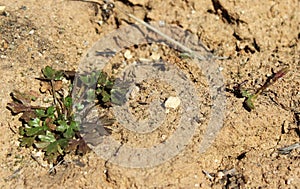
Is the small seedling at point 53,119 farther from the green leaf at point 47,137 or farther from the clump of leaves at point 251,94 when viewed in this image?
the clump of leaves at point 251,94

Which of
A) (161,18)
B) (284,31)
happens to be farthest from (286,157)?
(161,18)

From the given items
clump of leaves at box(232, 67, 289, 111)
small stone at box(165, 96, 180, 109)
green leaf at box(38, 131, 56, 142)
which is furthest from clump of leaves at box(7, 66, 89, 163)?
→ clump of leaves at box(232, 67, 289, 111)

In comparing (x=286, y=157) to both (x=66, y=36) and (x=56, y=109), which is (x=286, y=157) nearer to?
(x=56, y=109)

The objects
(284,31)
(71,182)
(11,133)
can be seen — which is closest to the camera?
(71,182)

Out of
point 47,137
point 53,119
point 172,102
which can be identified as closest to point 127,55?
point 172,102

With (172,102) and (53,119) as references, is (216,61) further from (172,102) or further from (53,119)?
(53,119)

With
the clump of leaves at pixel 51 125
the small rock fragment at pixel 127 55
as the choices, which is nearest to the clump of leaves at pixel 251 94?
the small rock fragment at pixel 127 55

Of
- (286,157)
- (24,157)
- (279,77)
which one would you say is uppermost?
(279,77)
